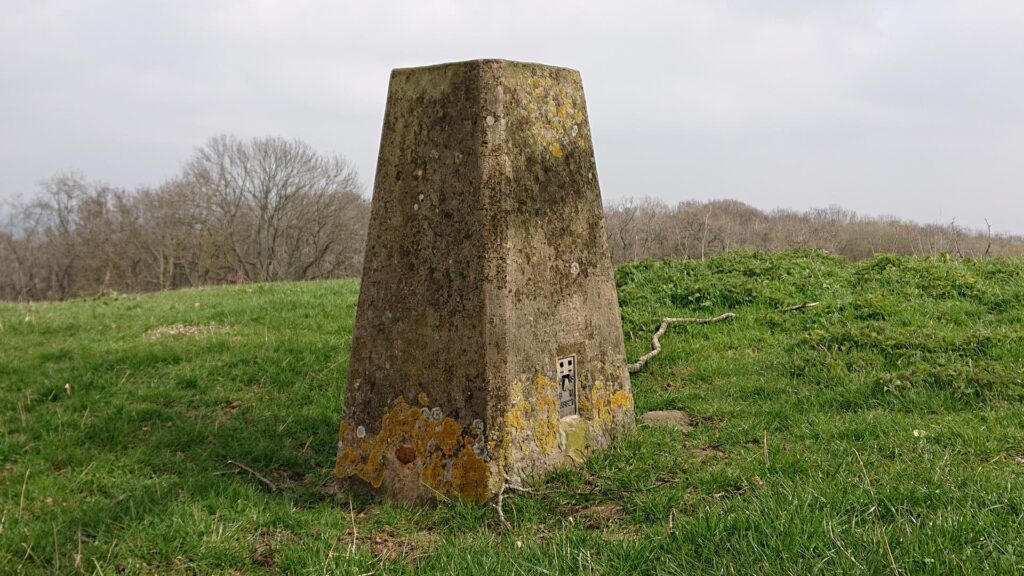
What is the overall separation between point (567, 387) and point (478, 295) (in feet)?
3.02

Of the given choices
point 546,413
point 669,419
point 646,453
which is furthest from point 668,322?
point 546,413

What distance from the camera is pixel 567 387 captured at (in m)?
4.73

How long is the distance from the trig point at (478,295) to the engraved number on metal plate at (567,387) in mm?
13

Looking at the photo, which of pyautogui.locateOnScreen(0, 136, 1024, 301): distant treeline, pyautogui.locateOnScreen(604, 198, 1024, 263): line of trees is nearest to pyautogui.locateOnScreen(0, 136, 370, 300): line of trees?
pyautogui.locateOnScreen(0, 136, 1024, 301): distant treeline

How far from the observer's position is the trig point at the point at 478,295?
4.33m

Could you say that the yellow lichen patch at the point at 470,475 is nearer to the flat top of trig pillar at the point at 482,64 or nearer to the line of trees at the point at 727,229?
the flat top of trig pillar at the point at 482,64

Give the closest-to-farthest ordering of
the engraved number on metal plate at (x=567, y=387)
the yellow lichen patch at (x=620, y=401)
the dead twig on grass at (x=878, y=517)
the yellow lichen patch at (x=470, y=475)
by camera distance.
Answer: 1. the dead twig on grass at (x=878, y=517)
2. the yellow lichen patch at (x=470, y=475)
3. the engraved number on metal plate at (x=567, y=387)
4. the yellow lichen patch at (x=620, y=401)

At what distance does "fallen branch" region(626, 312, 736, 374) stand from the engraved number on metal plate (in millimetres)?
2300

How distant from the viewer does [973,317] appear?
26.3 ft

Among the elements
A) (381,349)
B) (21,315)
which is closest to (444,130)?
(381,349)

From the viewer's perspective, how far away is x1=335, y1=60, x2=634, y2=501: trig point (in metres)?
4.33

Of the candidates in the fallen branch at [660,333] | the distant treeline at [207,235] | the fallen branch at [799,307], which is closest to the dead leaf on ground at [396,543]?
the fallen branch at [660,333]

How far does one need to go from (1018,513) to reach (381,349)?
3.46m

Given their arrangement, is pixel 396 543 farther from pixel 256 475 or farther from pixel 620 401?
pixel 620 401
